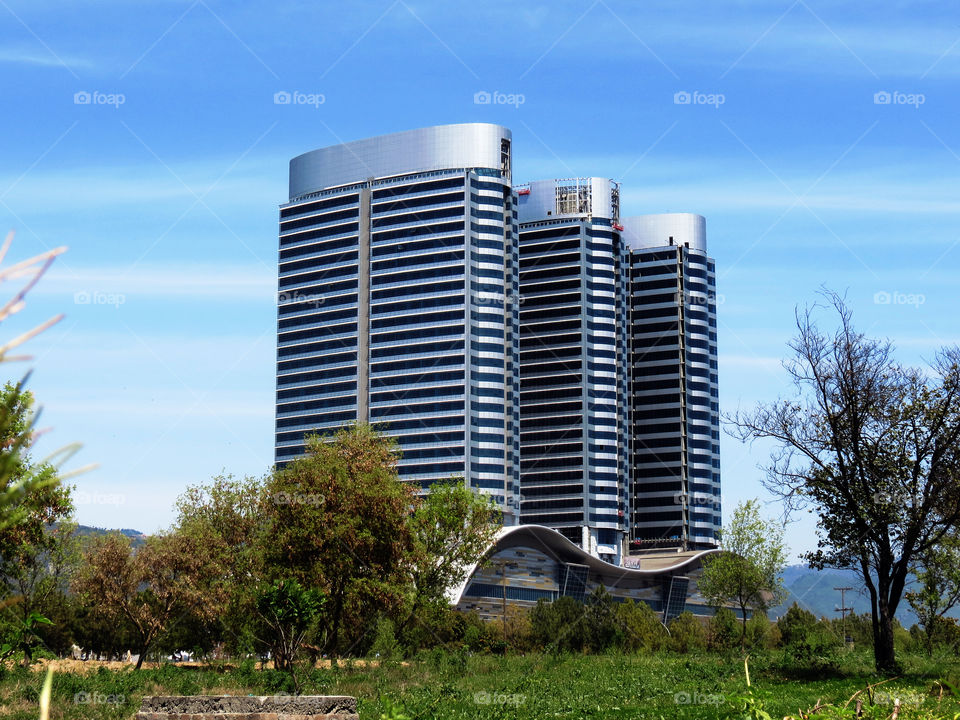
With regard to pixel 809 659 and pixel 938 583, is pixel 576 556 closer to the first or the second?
pixel 938 583

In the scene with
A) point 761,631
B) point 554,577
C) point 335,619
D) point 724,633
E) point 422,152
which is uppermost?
point 422,152

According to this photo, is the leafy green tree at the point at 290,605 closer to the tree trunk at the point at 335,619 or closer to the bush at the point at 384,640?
the tree trunk at the point at 335,619

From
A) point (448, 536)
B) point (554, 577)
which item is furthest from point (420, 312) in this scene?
point (448, 536)

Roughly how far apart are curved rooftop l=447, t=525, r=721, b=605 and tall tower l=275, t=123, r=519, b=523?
27435 millimetres

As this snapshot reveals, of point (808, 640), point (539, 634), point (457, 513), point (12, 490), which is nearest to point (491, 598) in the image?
point (539, 634)

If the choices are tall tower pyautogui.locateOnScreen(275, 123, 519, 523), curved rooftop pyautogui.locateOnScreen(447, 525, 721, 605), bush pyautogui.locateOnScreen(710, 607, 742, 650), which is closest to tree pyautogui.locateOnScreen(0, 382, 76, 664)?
bush pyautogui.locateOnScreen(710, 607, 742, 650)

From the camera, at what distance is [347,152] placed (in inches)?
7854

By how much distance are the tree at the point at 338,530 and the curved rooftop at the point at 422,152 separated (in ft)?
492

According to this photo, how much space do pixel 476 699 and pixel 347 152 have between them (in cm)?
18238

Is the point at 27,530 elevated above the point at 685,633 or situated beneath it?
elevated above

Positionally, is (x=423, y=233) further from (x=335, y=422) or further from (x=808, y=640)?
(x=808, y=640)

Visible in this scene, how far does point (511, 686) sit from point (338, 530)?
12.8m

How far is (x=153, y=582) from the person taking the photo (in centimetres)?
5478

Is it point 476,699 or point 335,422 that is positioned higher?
point 335,422
